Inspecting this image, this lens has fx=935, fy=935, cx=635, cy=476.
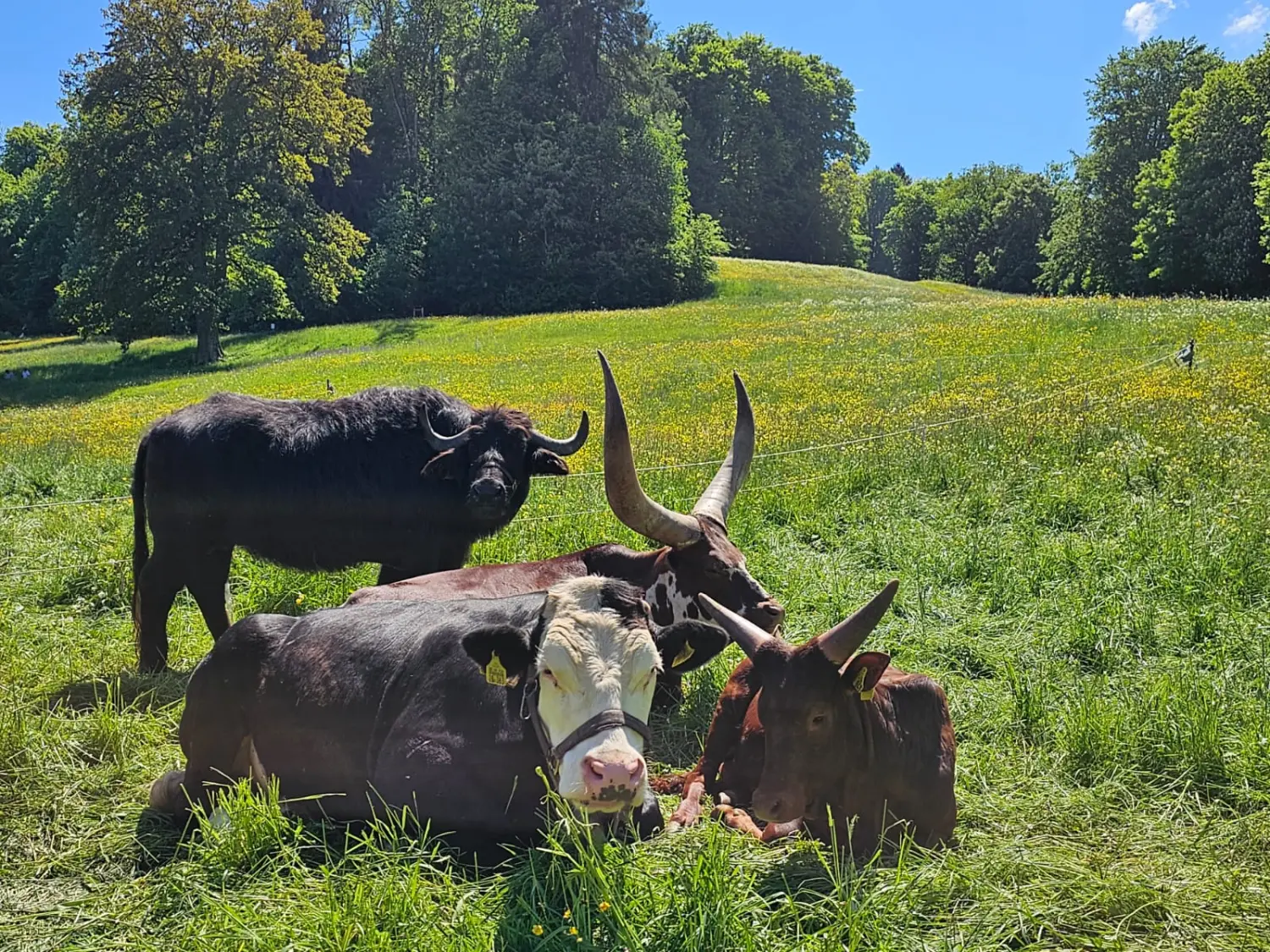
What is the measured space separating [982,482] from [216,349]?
30.1m

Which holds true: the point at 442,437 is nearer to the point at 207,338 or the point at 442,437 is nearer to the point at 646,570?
the point at 646,570

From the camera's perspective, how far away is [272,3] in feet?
104

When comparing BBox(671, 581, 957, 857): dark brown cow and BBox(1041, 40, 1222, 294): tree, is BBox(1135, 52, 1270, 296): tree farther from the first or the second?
BBox(671, 581, 957, 857): dark brown cow

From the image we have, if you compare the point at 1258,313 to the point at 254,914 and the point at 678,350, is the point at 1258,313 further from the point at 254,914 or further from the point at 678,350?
the point at 254,914

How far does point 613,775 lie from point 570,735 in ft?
1.01

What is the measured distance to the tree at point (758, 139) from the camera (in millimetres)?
71562

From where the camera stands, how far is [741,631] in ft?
13.7

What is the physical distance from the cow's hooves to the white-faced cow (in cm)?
142

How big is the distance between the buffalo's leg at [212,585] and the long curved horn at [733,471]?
3.37 meters

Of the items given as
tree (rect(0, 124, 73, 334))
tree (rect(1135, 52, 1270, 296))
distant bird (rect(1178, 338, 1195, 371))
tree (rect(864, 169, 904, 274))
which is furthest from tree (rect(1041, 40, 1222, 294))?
tree (rect(864, 169, 904, 274))

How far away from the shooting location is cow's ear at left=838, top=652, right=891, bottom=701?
3873 mm

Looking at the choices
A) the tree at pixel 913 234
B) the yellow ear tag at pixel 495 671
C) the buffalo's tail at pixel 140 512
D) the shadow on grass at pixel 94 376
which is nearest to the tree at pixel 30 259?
the shadow on grass at pixel 94 376

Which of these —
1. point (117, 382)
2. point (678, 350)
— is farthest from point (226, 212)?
point (678, 350)

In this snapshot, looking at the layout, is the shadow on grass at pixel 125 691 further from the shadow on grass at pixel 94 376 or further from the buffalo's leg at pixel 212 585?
the shadow on grass at pixel 94 376
